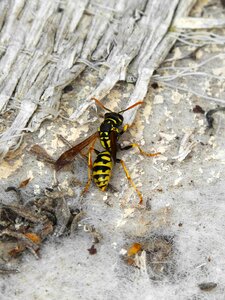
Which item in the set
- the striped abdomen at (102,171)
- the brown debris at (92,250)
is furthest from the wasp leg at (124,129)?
the brown debris at (92,250)


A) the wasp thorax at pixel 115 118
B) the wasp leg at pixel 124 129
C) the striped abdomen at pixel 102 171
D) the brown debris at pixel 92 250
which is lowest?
the brown debris at pixel 92 250

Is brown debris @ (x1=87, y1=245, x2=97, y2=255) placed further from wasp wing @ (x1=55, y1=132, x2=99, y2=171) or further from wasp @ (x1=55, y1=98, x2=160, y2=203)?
wasp wing @ (x1=55, y1=132, x2=99, y2=171)

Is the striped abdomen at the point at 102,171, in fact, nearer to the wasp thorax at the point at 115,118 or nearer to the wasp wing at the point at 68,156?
the wasp wing at the point at 68,156

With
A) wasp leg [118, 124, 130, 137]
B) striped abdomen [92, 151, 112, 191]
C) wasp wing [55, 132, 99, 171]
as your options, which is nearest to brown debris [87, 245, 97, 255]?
striped abdomen [92, 151, 112, 191]

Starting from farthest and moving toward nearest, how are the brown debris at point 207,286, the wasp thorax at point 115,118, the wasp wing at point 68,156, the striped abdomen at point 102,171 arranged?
the wasp thorax at point 115,118 → the wasp wing at point 68,156 → the striped abdomen at point 102,171 → the brown debris at point 207,286

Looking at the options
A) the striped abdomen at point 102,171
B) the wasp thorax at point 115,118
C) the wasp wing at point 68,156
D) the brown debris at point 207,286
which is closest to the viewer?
the brown debris at point 207,286

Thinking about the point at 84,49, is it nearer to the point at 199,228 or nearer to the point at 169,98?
the point at 169,98

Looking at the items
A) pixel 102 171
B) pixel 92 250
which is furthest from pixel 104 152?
pixel 92 250

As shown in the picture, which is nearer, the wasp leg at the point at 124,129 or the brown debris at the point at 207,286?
the brown debris at the point at 207,286
